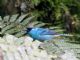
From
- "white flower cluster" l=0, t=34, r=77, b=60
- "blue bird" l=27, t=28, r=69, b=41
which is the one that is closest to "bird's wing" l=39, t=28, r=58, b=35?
"blue bird" l=27, t=28, r=69, b=41

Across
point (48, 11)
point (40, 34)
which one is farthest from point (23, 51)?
point (48, 11)

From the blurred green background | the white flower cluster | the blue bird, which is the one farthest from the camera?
the blurred green background

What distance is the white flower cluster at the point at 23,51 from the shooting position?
4.20ft

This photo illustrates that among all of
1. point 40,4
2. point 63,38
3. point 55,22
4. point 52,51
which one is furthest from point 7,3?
point 52,51

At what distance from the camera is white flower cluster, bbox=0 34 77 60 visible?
4.20 ft

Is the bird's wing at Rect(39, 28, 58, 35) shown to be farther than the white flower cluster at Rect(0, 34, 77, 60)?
Yes

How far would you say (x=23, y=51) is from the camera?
131cm

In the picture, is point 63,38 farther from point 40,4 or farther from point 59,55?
point 40,4

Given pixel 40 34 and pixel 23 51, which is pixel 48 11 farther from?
pixel 23 51

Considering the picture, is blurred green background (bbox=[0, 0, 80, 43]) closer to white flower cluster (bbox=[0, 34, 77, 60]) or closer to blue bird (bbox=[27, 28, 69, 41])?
blue bird (bbox=[27, 28, 69, 41])

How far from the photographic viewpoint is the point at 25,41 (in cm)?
139

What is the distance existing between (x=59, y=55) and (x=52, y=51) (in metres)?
0.04

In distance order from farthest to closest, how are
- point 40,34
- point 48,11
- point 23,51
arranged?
point 48,11
point 40,34
point 23,51

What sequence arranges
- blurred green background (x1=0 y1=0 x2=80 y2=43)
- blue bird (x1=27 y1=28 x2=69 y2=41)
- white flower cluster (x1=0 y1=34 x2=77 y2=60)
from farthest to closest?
blurred green background (x1=0 y1=0 x2=80 y2=43), blue bird (x1=27 y1=28 x2=69 y2=41), white flower cluster (x1=0 y1=34 x2=77 y2=60)
